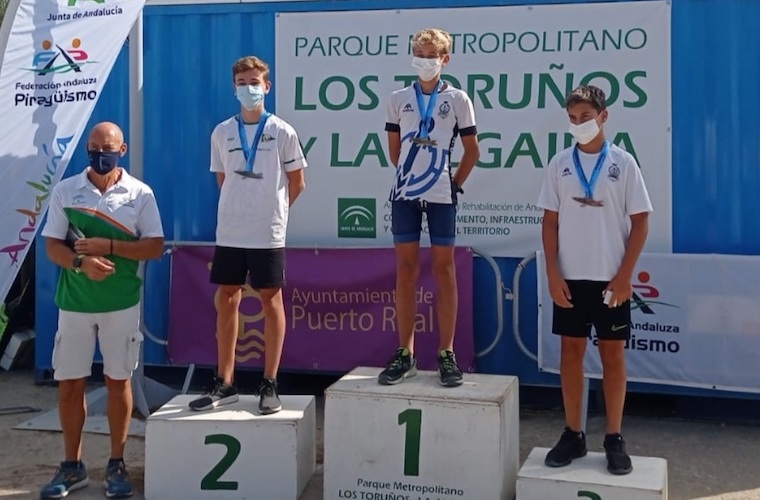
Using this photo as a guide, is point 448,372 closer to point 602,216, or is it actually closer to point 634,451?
point 602,216

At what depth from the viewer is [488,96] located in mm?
6250

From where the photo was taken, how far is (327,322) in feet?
21.2

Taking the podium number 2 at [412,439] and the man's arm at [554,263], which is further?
→ the podium number 2 at [412,439]

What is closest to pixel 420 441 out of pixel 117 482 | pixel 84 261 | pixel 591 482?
pixel 591 482

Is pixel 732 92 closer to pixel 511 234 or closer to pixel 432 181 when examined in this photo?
pixel 511 234

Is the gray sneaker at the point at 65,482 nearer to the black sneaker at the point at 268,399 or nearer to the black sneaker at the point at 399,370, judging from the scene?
the black sneaker at the point at 268,399

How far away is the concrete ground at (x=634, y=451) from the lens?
15.9 feet

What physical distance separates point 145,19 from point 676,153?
3.78 meters

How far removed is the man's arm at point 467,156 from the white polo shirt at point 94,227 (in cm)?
163

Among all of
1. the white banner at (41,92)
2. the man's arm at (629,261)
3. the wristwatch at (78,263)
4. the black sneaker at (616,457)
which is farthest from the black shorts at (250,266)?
the black sneaker at (616,457)

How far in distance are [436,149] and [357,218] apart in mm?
1869

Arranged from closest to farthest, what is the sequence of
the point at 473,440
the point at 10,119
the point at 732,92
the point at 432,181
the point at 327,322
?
the point at 473,440 → the point at 432,181 → the point at 10,119 → the point at 732,92 → the point at 327,322

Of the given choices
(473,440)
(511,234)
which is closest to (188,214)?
(511,234)

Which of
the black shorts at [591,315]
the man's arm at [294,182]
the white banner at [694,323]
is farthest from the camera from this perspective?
the white banner at [694,323]
